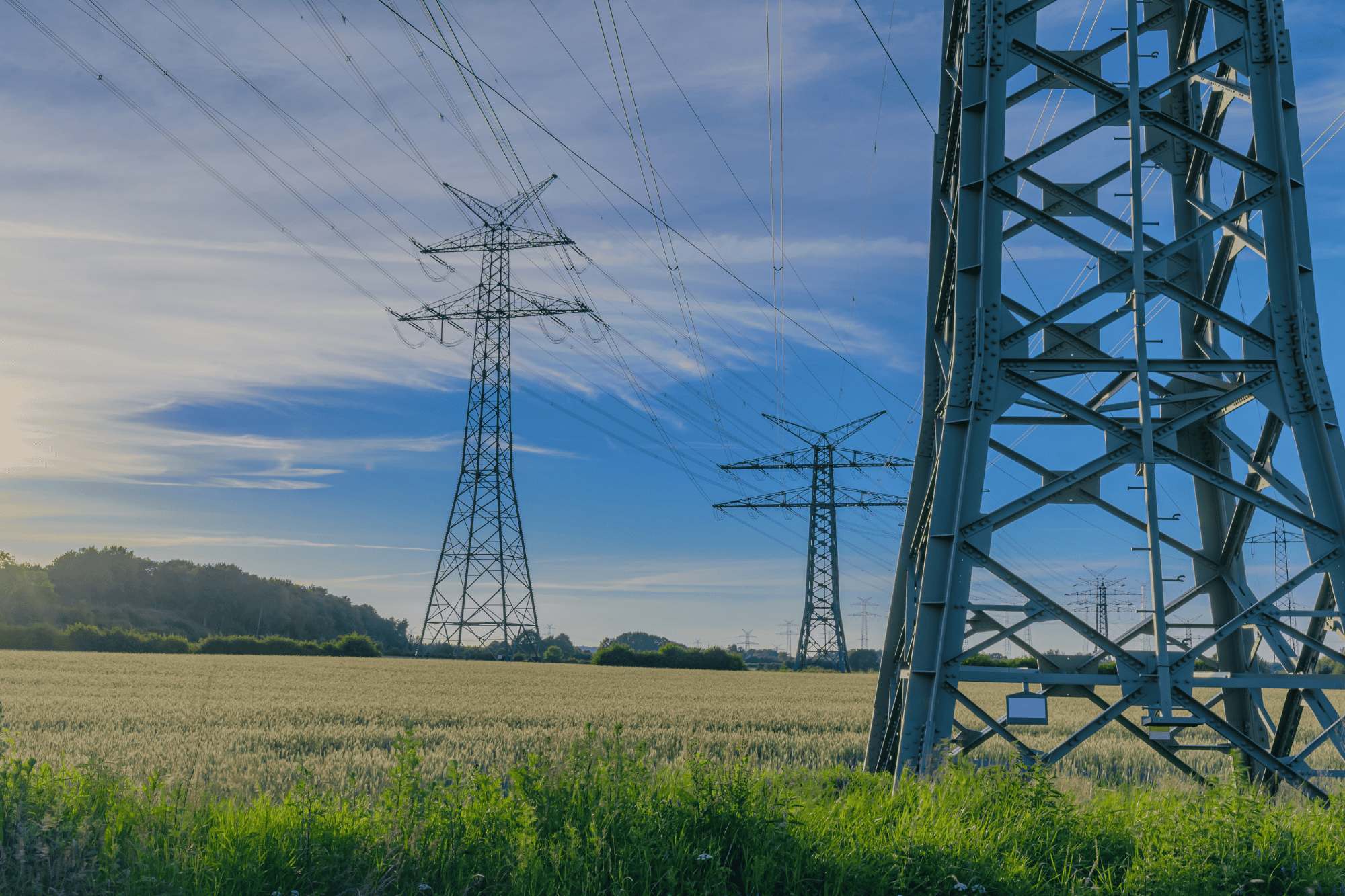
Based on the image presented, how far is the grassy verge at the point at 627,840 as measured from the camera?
492 centimetres

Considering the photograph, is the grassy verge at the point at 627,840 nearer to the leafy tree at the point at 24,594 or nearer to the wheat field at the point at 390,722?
the wheat field at the point at 390,722

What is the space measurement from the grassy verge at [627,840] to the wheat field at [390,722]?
2.08 ft

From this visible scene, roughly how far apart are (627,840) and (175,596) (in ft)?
359

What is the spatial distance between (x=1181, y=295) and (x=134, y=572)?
4354 inches

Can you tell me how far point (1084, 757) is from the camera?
13.1 m

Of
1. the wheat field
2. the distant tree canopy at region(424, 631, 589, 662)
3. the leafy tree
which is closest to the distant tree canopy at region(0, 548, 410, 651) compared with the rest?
the leafy tree

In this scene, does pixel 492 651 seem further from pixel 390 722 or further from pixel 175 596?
pixel 175 596

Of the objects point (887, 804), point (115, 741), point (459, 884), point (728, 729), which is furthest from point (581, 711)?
point (459, 884)

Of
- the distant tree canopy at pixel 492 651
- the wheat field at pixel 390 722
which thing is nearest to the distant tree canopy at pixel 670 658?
the distant tree canopy at pixel 492 651

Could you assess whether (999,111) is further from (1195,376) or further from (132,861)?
(132,861)

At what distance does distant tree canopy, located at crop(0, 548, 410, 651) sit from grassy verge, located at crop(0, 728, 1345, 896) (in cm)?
8848

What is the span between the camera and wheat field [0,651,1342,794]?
9539 mm

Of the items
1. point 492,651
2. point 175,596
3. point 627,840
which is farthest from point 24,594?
point 627,840

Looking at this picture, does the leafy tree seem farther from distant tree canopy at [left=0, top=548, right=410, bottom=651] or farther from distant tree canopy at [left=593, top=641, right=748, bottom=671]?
distant tree canopy at [left=593, top=641, right=748, bottom=671]
